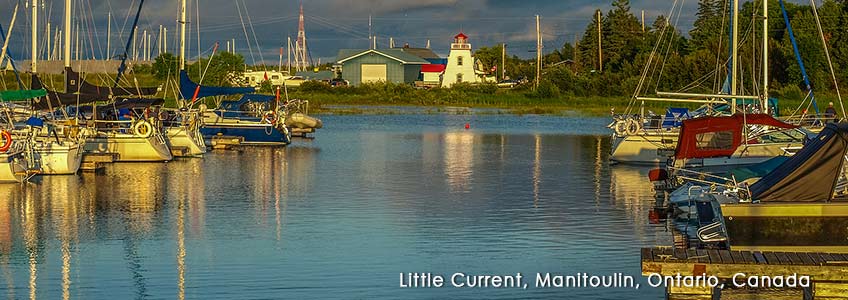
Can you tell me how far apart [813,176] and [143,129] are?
27417 millimetres

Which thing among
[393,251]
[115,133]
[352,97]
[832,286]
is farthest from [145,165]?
[352,97]

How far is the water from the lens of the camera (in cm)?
2012

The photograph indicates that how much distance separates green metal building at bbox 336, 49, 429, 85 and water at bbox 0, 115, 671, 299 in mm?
97957

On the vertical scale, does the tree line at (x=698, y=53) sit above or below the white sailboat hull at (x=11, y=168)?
above

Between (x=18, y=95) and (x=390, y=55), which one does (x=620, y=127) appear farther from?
(x=390, y=55)

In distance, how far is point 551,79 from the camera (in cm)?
12275

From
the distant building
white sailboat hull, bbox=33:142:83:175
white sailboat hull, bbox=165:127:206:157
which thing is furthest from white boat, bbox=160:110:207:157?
the distant building

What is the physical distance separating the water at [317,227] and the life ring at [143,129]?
4.35ft

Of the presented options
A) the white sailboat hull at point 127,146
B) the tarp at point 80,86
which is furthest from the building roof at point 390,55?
the white sailboat hull at point 127,146

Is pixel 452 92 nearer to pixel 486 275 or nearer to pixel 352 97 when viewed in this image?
pixel 352 97

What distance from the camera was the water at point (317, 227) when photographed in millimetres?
20125

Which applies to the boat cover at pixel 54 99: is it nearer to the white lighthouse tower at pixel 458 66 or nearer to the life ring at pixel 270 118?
the life ring at pixel 270 118

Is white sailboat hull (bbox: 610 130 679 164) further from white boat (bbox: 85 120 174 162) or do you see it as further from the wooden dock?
the wooden dock

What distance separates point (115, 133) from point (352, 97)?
259 feet
